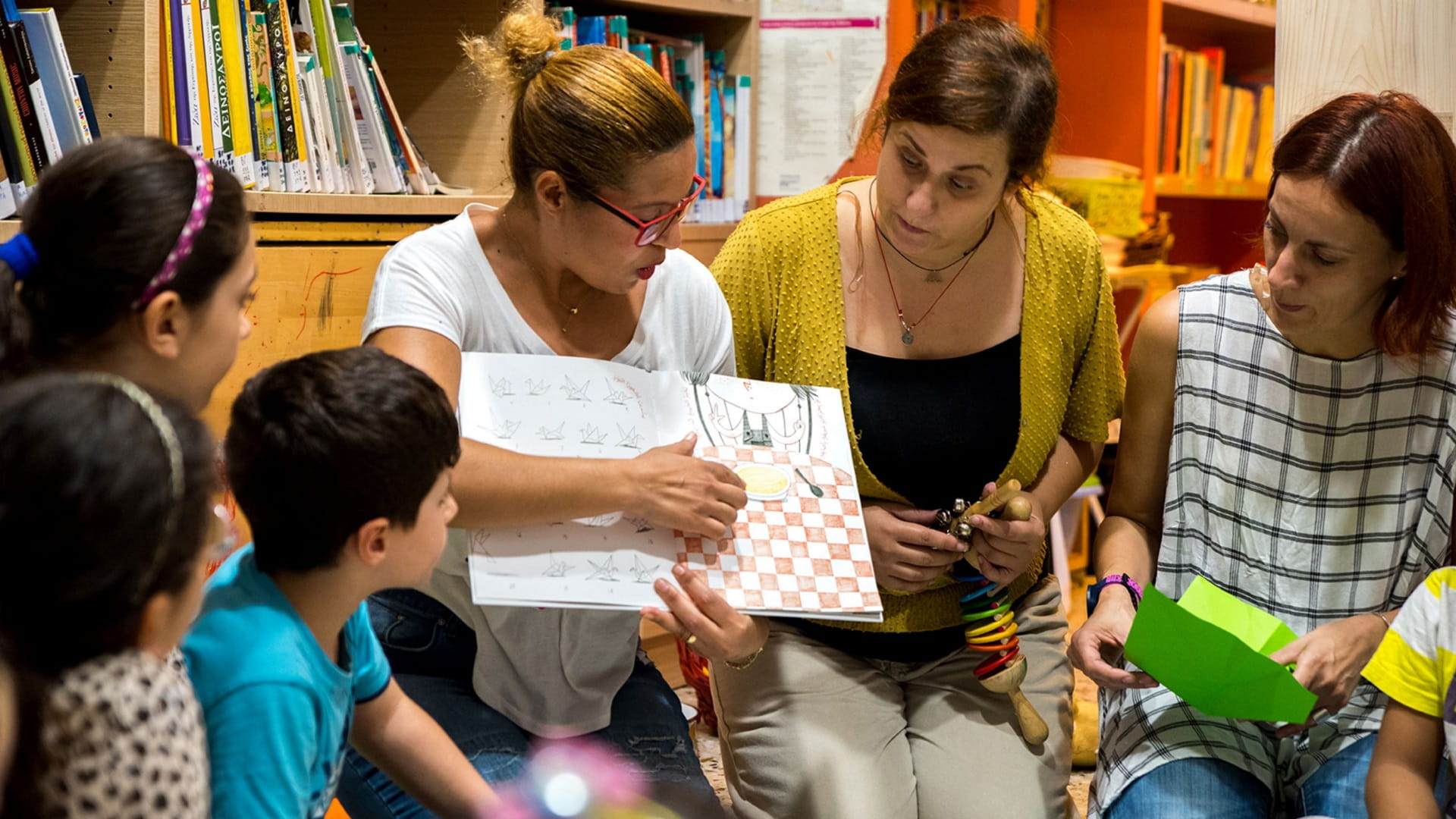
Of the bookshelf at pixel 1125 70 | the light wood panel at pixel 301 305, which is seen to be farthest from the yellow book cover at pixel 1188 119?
the light wood panel at pixel 301 305

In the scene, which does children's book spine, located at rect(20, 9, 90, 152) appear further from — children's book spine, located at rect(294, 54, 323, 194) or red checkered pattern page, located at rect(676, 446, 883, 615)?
red checkered pattern page, located at rect(676, 446, 883, 615)

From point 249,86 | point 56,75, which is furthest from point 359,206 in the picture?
point 56,75

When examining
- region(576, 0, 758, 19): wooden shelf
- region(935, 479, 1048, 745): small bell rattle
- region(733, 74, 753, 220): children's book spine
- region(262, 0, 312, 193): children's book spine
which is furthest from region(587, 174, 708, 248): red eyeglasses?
region(733, 74, 753, 220): children's book spine

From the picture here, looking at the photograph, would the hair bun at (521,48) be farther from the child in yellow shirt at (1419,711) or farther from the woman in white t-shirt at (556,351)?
the child in yellow shirt at (1419,711)

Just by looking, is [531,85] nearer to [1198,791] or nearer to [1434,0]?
[1198,791]

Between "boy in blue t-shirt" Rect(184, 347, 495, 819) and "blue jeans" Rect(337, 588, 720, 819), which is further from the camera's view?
"blue jeans" Rect(337, 588, 720, 819)

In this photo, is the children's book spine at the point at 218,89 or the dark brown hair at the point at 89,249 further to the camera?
the children's book spine at the point at 218,89

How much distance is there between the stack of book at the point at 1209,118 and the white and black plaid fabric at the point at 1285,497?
221 centimetres

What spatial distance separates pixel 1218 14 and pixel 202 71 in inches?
120

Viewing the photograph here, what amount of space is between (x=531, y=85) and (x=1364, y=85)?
1.28m

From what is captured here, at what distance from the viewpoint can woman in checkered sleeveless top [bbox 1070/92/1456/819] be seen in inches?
57.1

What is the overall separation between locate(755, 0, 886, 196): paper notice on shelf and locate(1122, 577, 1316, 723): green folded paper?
1646 mm

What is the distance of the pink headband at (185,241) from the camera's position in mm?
1008

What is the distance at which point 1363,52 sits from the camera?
188 centimetres
